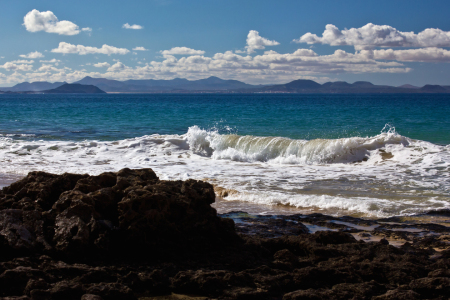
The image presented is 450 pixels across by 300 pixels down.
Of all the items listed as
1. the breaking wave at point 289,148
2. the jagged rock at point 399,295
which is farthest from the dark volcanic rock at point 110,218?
the breaking wave at point 289,148

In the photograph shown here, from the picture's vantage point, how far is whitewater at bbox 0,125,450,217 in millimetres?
8672

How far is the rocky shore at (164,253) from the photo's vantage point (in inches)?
158

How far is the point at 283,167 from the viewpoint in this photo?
13.4m

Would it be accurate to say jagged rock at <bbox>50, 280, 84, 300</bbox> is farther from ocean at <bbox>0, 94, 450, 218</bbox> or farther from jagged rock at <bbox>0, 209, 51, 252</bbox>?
ocean at <bbox>0, 94, 450, 218</bbox>

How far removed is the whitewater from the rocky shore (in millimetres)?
2818

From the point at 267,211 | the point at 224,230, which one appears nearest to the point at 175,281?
Result: the point at 224,230

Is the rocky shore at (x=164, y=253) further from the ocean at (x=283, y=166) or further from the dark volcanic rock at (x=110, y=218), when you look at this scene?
the ocean at (x=283, y=166)

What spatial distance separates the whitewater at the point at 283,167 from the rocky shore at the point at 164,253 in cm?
282

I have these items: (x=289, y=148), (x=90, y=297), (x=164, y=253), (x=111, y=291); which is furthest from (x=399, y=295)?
(x=289, y=148)

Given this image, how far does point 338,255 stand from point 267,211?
3.09 metres

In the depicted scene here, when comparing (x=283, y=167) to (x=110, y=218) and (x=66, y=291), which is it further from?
(x=66, y=291)

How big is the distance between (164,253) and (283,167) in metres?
9.06

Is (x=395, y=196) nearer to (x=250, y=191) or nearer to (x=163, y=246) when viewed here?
(x=250, y=191)

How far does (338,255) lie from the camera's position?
5.04 m
